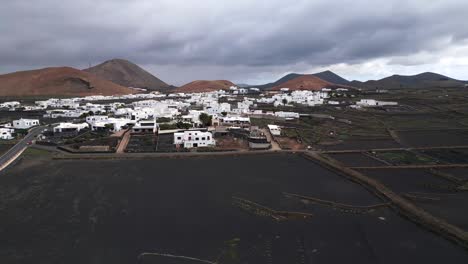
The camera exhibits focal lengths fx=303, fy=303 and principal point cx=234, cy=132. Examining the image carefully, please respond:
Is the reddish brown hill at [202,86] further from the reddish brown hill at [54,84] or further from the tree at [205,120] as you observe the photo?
the tree at [205,120]

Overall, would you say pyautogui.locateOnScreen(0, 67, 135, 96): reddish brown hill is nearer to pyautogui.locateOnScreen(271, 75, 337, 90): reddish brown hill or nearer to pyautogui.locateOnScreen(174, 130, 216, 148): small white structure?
pyautogui.locateOnScreen(271, 75, 337, 90): reddish brown hill

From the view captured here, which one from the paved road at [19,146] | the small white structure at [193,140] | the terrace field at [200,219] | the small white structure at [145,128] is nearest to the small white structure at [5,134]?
the paved road at [19,146]

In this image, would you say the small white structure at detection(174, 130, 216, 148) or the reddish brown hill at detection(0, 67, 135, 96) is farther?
the reddish brown hill at detection(0, 67, 135, 96)

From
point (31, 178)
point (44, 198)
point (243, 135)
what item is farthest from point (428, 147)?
point (31, 178)

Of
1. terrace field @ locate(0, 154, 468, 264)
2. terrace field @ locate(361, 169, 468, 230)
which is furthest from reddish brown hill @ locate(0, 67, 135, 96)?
terrace field @ locate(361, 169, 468, 230)

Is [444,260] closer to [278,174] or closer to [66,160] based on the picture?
[278,174]

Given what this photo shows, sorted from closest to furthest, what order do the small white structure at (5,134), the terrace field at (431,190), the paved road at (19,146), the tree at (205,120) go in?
1. the terrace field at (431,190)
2. the paved road at (19,146)
3. the small white structure at (5,134)
4. the tree at (205,120)
